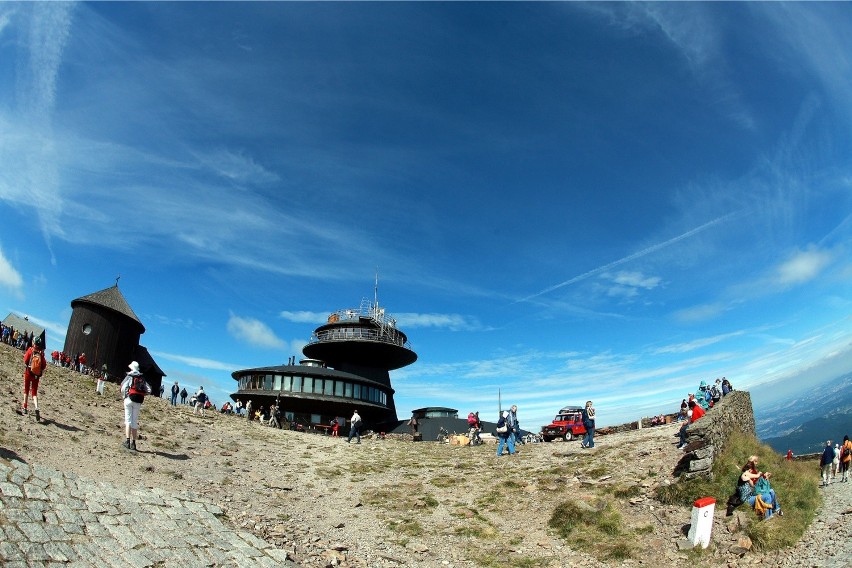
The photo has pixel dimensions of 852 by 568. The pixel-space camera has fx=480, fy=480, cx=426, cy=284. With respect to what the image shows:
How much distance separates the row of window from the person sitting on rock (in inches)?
1554

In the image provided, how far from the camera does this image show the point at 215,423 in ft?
91.4

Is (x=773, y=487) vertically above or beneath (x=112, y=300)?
beneath

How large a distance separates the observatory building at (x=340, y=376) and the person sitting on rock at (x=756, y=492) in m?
38.8

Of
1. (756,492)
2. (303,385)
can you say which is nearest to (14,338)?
(303,385)

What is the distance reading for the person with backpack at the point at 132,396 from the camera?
600 inches

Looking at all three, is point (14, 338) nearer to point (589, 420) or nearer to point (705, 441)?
point (589, 420)

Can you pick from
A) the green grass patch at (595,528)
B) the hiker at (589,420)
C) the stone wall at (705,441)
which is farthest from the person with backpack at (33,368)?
the hiker at (589,420)

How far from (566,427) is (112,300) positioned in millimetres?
41505

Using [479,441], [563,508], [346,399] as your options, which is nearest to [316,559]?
[563,508]

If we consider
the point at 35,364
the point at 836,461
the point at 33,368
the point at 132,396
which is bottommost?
the point at 836,461

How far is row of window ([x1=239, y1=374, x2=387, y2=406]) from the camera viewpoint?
47.5 m

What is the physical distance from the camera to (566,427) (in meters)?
31.9

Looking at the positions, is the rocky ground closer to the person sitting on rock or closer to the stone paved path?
the stone paved path

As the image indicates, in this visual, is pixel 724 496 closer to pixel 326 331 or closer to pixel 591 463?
pixel 591 463
